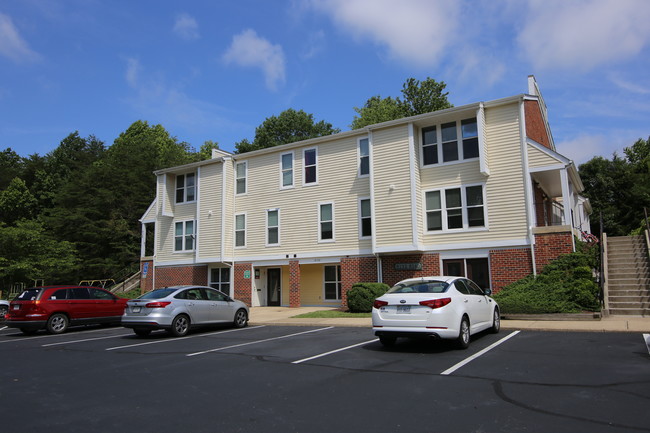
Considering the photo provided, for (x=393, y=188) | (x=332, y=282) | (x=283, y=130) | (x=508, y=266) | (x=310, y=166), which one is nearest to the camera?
(x=508, y=266)

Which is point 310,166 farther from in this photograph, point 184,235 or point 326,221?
point 184,235

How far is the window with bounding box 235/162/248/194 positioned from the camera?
84.3 ft

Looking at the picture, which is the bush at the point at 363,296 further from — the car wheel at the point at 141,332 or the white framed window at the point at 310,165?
the car wheel at the point at 141,332

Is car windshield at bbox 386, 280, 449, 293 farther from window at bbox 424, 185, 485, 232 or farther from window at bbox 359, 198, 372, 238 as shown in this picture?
window at bbox 359, 198, 372, 238

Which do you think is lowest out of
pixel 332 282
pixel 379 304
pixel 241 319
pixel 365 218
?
pixel 241 319

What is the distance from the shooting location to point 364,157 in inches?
860

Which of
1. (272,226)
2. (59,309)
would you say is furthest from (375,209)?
(59,309)

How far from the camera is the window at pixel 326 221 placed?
73.1 feet

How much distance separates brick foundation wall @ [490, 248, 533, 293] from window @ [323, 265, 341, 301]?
26.0 ft

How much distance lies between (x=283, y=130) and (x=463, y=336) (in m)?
42.6

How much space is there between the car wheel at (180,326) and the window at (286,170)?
1172 centimetres

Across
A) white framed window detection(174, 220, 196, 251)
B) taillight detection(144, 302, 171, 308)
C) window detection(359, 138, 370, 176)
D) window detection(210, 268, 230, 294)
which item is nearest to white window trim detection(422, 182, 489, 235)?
window detection(359, 138, 370, 176)

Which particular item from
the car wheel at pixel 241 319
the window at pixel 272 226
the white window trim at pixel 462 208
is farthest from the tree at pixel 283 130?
the car wheel at pixel 241 319

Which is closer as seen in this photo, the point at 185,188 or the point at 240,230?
the point at 240,230
